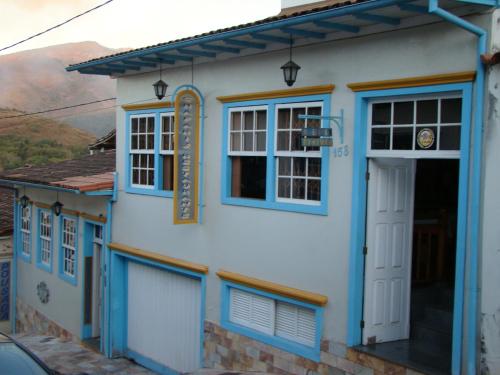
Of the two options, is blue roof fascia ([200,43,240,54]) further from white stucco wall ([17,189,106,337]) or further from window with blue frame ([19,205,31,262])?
window with blue frame ([19,205,31,262])

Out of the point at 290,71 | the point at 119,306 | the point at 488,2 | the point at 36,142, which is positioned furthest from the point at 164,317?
the point at 36,142

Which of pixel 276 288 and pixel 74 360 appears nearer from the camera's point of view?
pixel 276 288

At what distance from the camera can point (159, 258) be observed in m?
11.7

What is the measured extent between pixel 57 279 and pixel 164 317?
4861mm

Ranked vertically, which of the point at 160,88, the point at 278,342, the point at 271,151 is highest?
the point at 160,88

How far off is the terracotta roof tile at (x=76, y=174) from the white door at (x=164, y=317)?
178cm

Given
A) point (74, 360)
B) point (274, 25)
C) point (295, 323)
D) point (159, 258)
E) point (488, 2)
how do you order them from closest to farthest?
point (488, 2) < point (274, 25) < point (295, 323) < point (159, 258) < point (74, 360)

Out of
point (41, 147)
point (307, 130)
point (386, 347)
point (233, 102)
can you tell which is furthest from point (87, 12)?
point (41, 147)

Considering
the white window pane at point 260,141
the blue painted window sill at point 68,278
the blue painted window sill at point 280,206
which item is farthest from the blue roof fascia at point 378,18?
the blue painted window sill at point 68,278

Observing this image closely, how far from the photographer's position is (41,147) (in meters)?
55.5

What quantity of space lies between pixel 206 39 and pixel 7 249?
11946mm

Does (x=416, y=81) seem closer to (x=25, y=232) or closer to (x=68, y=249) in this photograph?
(x=68, y=249)

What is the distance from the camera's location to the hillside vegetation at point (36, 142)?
51594 mm

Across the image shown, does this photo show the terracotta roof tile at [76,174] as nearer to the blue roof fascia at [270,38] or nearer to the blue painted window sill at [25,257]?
the blue painted window sill at [25,257]
